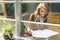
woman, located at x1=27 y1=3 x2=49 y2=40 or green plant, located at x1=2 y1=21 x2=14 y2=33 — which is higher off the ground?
woman, located at x1=27 y1=3 x2=49 y2=40

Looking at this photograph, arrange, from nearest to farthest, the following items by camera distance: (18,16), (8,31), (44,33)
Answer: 1. (44,33)
2. (18,16)
3. (8,31)

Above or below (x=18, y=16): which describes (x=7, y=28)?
below

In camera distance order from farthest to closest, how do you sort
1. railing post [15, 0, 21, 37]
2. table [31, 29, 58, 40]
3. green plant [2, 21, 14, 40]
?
green plant [2, 21, 14, 40] → railing post [15, 0, 21, 37] → table [31, 29, 58, 40]

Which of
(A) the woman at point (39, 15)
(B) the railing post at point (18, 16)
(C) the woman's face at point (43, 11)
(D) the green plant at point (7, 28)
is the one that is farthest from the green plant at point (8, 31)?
(C) the woman's face at point (43, 11)

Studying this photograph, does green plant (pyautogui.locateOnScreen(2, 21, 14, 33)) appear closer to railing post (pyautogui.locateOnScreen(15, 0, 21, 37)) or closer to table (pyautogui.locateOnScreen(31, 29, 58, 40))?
railing post (pyautogui.locateOnScreen(15, 0, 21, 37))

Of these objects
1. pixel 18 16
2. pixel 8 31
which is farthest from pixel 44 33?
pixel 8 31

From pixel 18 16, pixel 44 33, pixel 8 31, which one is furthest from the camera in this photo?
pixel 8 31

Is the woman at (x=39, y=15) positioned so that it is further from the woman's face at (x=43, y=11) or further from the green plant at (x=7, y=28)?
the green plant at (x=7, y=28)

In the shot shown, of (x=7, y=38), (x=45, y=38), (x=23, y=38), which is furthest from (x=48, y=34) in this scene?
(x=7, y=38)

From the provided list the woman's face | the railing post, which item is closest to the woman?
the woman's face

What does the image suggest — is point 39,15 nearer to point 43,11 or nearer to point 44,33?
point 43,11

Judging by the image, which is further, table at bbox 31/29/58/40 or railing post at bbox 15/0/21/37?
railing post at bbox 15/0/21/37

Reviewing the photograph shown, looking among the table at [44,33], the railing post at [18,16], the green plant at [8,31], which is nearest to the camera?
the table at [44,33]

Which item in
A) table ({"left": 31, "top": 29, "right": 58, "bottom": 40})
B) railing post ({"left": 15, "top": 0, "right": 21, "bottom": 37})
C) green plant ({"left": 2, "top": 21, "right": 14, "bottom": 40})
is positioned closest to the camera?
table ({"left": 31, "top": 29, "right": 58, "bottom": 40})
